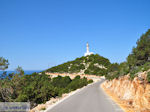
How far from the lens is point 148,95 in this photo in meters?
9.46

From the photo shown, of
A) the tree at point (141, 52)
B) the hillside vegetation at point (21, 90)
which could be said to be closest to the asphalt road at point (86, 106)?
the hillside vegetation at point (21, 90)

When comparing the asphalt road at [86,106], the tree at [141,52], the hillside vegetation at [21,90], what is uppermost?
the tree at [141,52]

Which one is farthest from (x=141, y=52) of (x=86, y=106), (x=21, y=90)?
(x=21, y=90)

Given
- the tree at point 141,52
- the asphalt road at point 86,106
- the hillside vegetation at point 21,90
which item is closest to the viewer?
the asphalt road at point 86,106

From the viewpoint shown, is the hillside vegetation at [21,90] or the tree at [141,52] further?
the tree at [141,52]

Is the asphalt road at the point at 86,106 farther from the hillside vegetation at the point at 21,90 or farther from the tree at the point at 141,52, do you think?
the tree at the point at 141,52

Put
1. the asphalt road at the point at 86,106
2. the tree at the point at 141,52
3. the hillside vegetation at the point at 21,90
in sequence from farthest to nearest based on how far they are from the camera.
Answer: the tree at the point at 141,52 < the hillside vegetation at the point at 21,90 < the asphalt road at the point at 86,106

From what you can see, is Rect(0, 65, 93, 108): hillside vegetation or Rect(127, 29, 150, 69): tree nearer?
Rect(0, 65, 93, 108): hillside vegetation

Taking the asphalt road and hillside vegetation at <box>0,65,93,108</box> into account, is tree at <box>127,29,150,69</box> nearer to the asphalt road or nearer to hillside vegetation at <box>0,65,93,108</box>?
the asphalt road

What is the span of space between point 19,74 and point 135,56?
13738mm

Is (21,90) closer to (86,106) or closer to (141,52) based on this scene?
(86,106)

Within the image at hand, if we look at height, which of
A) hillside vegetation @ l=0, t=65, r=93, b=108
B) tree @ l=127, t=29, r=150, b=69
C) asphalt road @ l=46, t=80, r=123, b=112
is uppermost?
tree @ l=127, t=29, r=150, b=69

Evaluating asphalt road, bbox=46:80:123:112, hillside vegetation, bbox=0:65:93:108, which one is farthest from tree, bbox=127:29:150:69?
hillside vegetation, bbox=0:65:93:108

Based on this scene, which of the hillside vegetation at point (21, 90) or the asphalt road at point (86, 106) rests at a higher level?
the hillside vegetation at point (21, 90)
